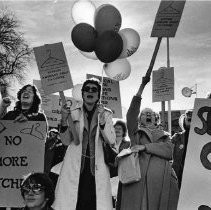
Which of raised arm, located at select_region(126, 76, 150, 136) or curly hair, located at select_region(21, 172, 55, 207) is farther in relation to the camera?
raised arm, located at select_region(126, 76, 150, 136)

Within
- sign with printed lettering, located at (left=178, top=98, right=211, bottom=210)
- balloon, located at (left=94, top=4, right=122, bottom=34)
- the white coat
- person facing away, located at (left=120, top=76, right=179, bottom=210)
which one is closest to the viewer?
sign with printed lettering, located at (left=178, top=98, right=211, bottom=210)

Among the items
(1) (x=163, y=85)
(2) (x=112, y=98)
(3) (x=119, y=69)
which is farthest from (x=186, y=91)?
(3) (x=119, y=69)

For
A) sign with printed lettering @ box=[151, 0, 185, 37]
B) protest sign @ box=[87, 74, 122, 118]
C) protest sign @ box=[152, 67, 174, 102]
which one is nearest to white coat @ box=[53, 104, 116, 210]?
sign with printed lettering @ box=[151, 0, 185, 37]

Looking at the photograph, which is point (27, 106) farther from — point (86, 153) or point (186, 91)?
point (186, 91)

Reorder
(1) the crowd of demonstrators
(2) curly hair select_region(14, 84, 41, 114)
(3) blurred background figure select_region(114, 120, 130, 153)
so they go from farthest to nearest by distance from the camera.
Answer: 1. (3) blurred background figure select_region(114, 120, 130, 153)
2. (1) the crowd of demonstrators
3. (2) curly hair select_region(14, 84, 41, 114)

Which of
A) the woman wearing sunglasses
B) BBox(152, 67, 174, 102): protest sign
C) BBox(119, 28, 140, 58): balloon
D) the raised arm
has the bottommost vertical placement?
the woman wearing sunglasses

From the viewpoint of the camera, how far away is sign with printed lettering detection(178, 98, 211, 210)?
3438mm

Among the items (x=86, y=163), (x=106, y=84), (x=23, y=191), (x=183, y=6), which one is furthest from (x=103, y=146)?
(x=106, y=84)

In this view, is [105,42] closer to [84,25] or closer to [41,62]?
[84,25]

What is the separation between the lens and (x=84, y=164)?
13.7ft

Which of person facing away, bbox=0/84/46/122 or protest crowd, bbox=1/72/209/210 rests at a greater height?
person facing away, bbox=0/84/46/122

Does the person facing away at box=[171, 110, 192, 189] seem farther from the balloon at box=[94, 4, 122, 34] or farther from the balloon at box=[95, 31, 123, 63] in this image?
the balloon at box=[94, 4, 122, 34]

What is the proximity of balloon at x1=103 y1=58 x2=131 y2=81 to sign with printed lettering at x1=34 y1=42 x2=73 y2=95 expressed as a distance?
1.18m

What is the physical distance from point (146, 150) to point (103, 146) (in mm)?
397
